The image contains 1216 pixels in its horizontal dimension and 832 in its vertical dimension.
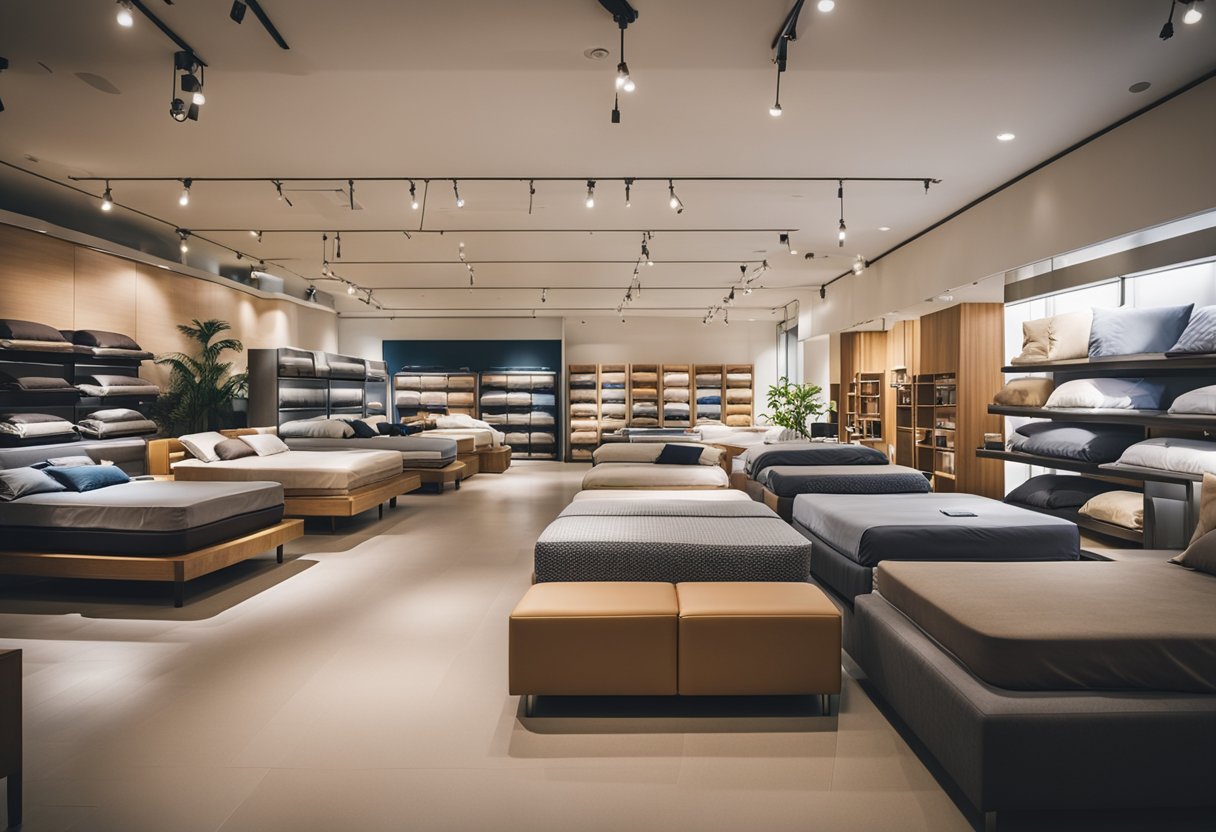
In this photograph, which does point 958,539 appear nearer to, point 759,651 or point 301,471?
point 759,651

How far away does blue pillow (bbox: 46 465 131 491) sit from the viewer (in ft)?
15.0

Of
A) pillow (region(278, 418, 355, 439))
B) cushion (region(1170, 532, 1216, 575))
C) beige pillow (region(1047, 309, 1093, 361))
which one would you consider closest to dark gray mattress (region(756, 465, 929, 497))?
beige pillow (region(1047, 309, 1093, 361))

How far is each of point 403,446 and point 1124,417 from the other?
25.3 feet

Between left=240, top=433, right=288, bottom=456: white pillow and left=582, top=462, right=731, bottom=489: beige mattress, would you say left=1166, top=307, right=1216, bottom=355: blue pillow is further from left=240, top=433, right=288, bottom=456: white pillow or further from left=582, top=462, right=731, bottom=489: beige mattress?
left=240, top=433, right=288, bottom=456: white pillow

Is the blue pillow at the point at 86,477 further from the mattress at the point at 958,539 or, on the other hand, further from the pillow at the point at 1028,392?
the pillow at the point at 1028,392

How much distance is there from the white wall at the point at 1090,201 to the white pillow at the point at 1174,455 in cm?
138

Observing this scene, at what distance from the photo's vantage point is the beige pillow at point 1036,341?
4816 mm

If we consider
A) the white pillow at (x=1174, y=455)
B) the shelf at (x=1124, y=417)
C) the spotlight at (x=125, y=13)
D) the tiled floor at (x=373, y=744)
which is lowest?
the tiled floor at (x=373, y=744)

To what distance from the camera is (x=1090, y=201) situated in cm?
477

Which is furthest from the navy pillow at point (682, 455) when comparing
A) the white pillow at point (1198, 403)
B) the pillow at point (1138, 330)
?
the white pillow at point (1198, 403)

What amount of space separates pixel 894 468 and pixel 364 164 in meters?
5.38

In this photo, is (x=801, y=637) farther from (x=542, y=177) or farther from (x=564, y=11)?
(x=542, y=177)

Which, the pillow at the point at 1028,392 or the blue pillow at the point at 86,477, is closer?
the blue pillow at the point at 86,477

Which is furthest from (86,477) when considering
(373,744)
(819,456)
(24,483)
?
(819,456)
